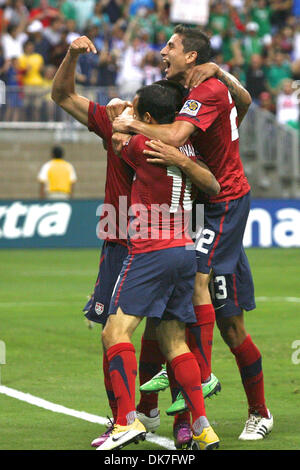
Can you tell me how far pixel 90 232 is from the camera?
20250 mm

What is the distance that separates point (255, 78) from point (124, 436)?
19.2 meters

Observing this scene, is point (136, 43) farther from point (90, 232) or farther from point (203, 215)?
point (203, 215)

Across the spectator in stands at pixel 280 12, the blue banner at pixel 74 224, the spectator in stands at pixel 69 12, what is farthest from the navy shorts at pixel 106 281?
the spectator in stands at pixel 280 12

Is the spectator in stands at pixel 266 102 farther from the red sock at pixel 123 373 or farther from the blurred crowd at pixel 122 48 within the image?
the red sock at pixel 123 373

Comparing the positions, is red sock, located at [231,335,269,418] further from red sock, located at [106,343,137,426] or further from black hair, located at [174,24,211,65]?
black hair, located at [174,24,211,65]

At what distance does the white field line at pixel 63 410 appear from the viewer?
675 centimetres

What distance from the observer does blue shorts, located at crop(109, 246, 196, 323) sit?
6133 mm

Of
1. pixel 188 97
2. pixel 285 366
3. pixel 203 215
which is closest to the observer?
pixel 188 97

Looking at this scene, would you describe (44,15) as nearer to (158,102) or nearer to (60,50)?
(60,50)

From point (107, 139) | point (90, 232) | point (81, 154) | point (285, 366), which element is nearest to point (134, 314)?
point (107, 139)

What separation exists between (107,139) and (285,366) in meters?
3.53

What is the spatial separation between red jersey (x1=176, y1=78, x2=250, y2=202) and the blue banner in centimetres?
1246

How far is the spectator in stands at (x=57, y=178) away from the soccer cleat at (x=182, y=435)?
Result: 15.1 metres

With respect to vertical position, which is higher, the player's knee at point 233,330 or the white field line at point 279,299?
the player's knee at point 233,330
